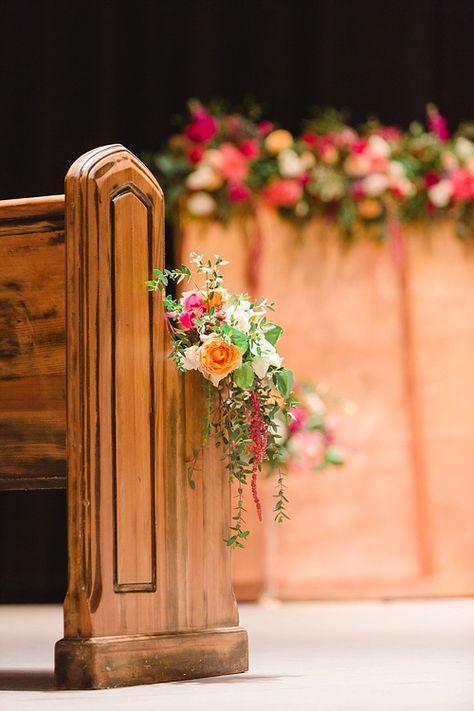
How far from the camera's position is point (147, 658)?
264 cm

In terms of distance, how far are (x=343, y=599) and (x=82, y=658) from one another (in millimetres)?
3113

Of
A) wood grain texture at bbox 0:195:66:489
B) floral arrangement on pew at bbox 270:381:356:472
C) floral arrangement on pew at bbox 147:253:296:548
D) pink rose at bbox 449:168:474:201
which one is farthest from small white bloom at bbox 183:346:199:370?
pink rose at bbox 449:168:474:201

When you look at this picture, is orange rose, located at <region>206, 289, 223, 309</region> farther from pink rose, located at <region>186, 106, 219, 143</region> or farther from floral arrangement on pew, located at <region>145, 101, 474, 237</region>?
pink rose, located at <region>186, 106, 219, 143</region>

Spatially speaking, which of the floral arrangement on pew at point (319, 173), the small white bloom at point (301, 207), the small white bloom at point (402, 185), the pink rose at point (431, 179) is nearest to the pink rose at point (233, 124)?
the floral arrangement on pew at point (319, 173)

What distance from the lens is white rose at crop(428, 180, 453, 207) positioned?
560 cm

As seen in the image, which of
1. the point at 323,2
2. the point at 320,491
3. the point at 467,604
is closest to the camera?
the point at 467,604

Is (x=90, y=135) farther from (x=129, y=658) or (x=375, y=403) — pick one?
(x=129, y=658)

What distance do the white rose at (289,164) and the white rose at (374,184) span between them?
0.27 metres

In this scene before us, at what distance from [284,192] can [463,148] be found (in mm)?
799

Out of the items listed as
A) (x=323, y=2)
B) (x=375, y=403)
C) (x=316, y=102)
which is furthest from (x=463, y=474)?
(x=323, y=2)

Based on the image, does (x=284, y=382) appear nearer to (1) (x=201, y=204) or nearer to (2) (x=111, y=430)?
(2) (x=111, y=430)

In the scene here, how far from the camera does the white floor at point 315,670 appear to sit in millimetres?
2291

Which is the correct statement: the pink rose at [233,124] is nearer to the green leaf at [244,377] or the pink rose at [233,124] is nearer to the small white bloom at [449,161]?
the small white bloom at [449,161]

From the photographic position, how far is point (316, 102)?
20.6ft
